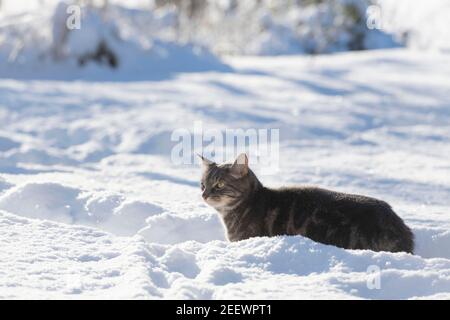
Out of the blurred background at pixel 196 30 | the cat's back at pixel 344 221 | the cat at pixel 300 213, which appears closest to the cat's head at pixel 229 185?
the cat at pixel 300 213

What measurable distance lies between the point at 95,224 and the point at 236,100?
6697mm

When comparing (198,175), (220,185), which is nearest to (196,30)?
(198,175)

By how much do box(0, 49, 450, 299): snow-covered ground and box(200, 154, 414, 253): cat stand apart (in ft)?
1.25

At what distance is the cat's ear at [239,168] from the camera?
4.36 meters

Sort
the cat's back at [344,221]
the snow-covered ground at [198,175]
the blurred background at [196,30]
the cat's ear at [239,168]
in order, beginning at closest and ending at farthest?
the snow-covered ground at [198,175]
the cat's back at [344,221]
the cat's ear at [239,168]
the blurred background at [196,30]

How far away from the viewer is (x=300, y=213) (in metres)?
4.04

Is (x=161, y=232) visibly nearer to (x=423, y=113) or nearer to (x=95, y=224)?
(x=95, y=224)

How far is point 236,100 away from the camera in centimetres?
1120

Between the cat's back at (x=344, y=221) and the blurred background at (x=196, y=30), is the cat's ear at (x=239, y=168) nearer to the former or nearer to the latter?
the cat's back at (x=344, y=221)

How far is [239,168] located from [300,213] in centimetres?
54

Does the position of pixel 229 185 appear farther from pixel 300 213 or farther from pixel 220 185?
pixel 300 213

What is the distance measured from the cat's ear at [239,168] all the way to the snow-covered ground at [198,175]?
1.82 ft
